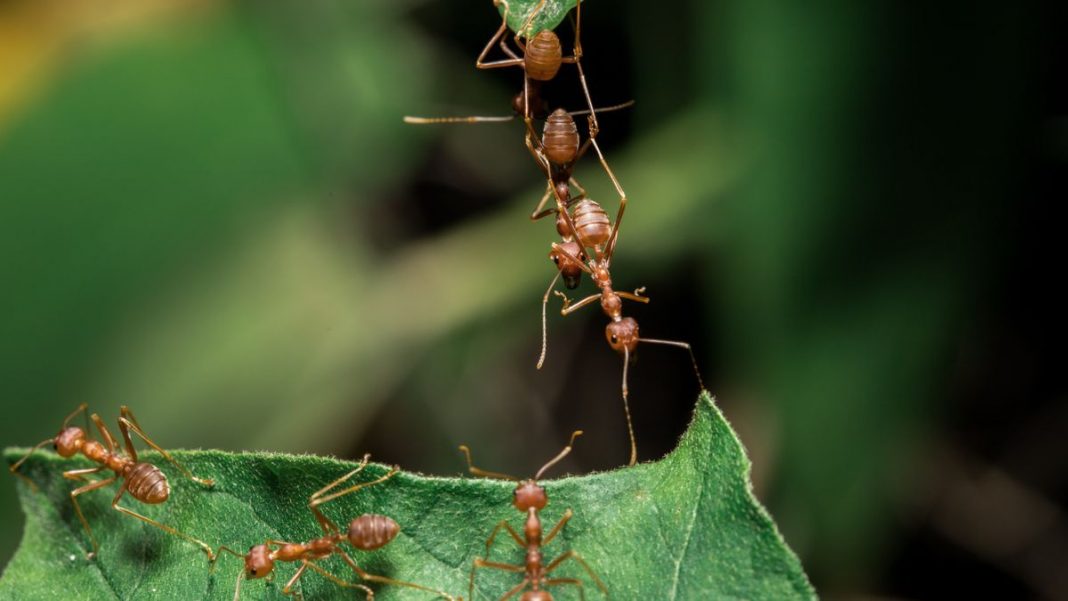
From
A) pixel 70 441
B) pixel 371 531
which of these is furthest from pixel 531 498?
pixel 70 441

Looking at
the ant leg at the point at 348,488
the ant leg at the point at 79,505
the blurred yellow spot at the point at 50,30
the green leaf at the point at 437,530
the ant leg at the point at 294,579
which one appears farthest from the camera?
the blurred yellow spot at the point at 50,30


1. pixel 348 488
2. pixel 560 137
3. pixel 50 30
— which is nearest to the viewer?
pixel 348 488

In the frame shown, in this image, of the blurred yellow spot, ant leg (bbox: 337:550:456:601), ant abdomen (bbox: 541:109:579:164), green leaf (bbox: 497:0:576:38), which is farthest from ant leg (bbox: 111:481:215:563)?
the blurred yellow spot

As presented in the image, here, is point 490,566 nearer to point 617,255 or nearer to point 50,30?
point 617,255

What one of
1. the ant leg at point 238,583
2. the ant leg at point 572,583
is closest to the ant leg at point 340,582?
the ant leg at point 238,583

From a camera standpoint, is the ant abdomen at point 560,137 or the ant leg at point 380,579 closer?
the ant leg at point 380,579

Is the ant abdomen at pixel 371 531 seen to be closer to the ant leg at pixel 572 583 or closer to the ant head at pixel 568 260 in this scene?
the ant leg at pixel 572 583

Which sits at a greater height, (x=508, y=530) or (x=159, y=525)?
(x=159, y=525)
